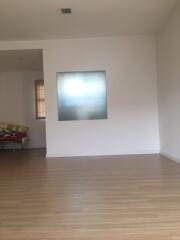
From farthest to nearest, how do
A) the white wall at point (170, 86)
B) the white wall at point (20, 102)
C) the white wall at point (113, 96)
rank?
the white wall at point (20, 102), the white wall at point (113, 96), the white wall at point (170, 86)

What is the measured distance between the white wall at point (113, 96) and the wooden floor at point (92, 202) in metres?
1.43

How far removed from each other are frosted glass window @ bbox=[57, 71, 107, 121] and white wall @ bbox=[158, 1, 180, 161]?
1289mm

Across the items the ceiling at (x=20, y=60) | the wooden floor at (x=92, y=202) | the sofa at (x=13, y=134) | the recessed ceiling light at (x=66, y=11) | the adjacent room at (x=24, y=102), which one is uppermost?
the recessed ceiling light at (x=66, y=11)

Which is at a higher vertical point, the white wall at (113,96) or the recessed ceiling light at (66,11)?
the recessed ceiling light at (66,11)

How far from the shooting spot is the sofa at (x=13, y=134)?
9281 mm

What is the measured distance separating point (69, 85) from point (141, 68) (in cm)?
165

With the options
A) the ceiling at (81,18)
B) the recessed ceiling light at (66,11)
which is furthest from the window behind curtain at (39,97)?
the recessed ceiling light at (66,11)

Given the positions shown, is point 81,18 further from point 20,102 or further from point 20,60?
point 20,102

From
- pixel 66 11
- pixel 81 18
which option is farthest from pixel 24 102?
pixel 66 11

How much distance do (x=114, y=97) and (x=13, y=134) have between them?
3532 millimetres

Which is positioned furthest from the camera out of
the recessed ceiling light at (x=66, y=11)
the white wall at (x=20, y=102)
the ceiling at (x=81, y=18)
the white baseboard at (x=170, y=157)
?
the white wall at (x=20, y=102)

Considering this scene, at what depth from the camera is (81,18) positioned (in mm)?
5824

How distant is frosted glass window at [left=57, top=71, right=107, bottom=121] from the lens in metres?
7.30

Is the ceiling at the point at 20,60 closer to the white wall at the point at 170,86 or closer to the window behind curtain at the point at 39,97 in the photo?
the window behind curtain at the point at 39,97
